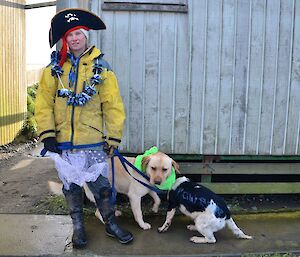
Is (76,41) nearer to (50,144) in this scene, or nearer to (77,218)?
(50,144)

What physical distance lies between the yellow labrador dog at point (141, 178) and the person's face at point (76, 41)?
1.26m

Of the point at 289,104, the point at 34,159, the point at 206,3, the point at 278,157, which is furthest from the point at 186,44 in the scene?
the point at 34,159

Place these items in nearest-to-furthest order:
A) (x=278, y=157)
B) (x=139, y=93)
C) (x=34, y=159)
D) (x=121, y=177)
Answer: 1. (x=121, y=177)
2. (x=139, y=93)
3. (x=278, y=157)
4. (x=34, y=159)

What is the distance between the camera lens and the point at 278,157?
5113 millimetres

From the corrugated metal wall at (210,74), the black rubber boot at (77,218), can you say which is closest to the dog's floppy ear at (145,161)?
the corrugated metal wall at (210,74)

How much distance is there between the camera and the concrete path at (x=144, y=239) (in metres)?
3.89

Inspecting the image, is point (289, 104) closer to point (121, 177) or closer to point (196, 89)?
point (196, 89)

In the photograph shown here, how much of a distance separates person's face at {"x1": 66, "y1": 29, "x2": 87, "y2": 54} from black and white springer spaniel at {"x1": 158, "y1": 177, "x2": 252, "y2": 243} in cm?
168

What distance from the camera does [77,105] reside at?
12.4 feet

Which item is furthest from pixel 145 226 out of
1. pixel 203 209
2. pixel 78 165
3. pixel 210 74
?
pixel 210 74

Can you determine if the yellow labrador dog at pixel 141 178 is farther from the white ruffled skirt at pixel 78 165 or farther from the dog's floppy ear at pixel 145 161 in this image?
the white ruffled skirt at pixel 78 165

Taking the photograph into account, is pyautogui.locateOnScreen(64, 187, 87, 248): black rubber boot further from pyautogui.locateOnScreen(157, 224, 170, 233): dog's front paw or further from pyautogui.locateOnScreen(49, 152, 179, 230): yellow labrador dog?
pyautogui.locateOnScreen(157, 224, 170, 233): dog's front paw

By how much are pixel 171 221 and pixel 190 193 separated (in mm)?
582

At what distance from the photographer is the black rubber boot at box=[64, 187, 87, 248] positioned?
394 centimetres
